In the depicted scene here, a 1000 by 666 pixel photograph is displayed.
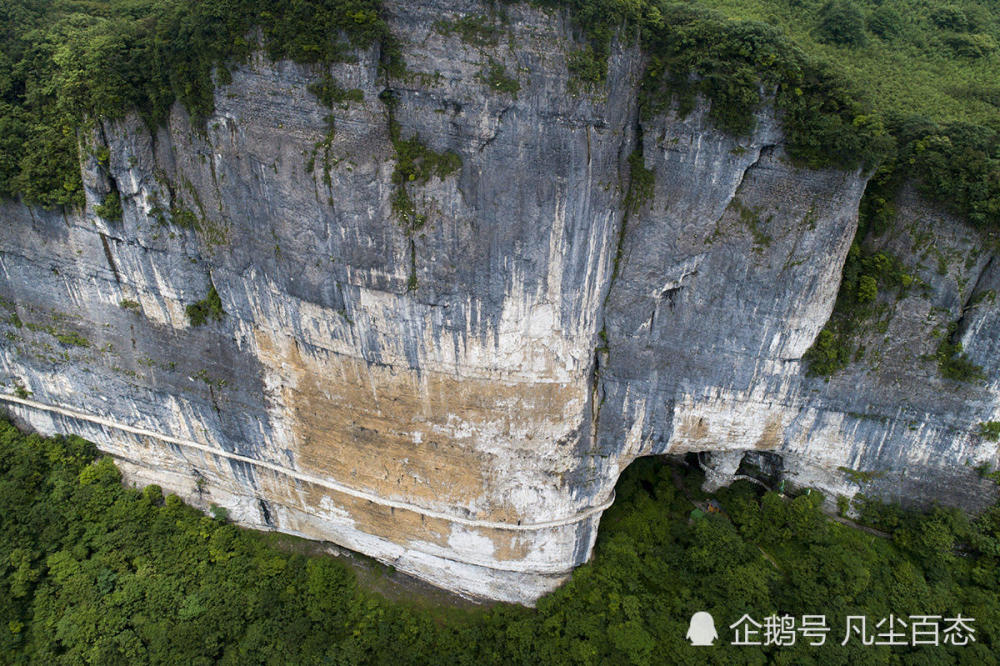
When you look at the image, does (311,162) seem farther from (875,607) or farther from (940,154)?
(875,607)

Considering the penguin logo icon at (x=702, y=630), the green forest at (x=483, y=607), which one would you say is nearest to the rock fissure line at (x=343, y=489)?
the green forest at (x=483, y=607)

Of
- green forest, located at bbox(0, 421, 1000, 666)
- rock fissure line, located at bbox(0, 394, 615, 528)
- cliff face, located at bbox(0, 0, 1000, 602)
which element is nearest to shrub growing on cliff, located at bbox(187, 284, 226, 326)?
cliff face, located at bbox(0, 0, 1000, 602)

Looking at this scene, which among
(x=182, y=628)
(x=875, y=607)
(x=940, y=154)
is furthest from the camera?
(x=182, y=628)

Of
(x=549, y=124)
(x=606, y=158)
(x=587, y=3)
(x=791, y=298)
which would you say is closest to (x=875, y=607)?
(x=791, y=298)

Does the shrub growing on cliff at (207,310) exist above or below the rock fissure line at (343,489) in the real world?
above

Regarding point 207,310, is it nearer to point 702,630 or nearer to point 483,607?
point 483,607

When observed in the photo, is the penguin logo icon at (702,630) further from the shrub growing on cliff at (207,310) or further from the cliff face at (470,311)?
the shrub growing on cliff at (207,310)

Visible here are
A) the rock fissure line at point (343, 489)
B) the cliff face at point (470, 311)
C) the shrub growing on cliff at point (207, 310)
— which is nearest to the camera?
the cliff face at point (470, 311)
